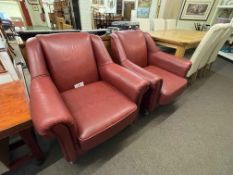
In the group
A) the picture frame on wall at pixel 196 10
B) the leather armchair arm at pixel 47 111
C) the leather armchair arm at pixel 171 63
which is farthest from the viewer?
the picture frame on wall at pixel 196 10

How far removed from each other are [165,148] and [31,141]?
45.3 inches

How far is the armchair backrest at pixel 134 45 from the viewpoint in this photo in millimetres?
1595

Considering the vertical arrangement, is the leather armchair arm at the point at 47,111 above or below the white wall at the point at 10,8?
below

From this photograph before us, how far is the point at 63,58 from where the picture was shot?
1180mm

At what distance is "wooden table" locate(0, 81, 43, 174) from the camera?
2.45 feet

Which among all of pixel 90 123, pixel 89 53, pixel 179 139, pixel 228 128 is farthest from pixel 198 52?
pixel 90 123

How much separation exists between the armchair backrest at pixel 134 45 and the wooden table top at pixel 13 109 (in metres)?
1.14

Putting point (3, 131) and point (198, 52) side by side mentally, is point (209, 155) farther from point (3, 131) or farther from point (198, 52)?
point (3, 131)

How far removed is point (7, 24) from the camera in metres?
1.15

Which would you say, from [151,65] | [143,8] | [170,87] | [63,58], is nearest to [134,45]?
[151,65]

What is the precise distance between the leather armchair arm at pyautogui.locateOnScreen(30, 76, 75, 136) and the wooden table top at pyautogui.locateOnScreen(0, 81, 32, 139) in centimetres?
8

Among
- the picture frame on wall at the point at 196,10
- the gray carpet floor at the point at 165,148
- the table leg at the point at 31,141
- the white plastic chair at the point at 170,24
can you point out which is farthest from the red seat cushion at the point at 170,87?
the picture frame on wall at the point at 196,10

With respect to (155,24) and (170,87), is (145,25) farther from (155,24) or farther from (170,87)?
(170,87)

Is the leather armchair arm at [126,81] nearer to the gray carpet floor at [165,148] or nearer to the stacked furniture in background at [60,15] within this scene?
the gray carpet floor at [165,148]
